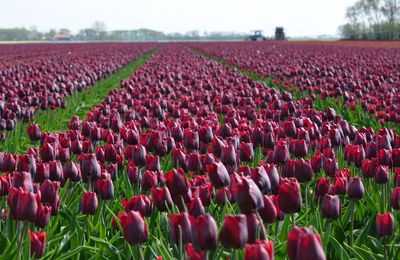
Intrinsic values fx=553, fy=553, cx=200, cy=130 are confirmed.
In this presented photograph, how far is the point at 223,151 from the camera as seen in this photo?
3338mm

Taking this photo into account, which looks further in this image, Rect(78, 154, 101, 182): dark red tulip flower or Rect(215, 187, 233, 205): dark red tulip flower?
Rect(78, 154, 101, 182): dark red tulip flower

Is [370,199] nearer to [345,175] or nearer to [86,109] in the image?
[345,175]

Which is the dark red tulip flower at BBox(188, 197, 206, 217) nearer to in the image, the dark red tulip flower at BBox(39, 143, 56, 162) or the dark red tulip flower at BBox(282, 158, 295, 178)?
the dark red tulip flower at BBox(282, 158, 295, 178)

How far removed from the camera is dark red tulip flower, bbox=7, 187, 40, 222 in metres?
2.34

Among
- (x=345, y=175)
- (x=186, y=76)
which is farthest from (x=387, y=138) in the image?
(x=186, y=76)

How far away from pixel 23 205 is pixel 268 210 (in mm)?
1029

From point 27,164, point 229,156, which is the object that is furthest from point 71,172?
point 229,156

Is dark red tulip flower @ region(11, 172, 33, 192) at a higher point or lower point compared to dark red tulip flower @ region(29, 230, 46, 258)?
higher

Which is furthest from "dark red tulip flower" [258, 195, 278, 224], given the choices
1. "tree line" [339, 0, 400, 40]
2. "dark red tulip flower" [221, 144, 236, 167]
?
"tree line" [339, 0, 400, 40]

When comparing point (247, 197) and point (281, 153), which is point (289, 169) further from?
point (247, 197)

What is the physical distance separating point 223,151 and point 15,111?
13.4 ft

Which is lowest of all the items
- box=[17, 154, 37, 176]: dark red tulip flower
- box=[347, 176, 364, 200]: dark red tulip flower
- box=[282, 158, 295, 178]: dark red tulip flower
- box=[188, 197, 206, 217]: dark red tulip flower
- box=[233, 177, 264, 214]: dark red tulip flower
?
box=[347, 176, 364, 200]: dark red tulip flower

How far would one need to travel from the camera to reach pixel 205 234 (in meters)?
1.81

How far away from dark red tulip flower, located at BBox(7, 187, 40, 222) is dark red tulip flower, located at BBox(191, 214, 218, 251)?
2.88 feet
